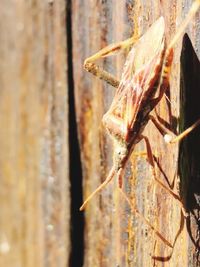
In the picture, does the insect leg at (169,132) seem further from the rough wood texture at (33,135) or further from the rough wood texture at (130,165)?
the rough wood texture at (33,135)

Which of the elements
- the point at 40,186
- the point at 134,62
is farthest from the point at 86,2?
the point at 40,186

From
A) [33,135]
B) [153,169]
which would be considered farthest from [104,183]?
[33,135]

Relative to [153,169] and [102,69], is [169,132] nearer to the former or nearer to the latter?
[153,169]

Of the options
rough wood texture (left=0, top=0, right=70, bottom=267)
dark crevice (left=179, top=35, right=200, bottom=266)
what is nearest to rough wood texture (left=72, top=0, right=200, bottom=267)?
dark crevice (left=179, top=35, right=200, bottom=266)

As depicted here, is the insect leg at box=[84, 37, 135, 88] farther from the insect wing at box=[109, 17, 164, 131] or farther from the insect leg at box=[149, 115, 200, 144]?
the insect leg at box=[149, 115, 200, 144]

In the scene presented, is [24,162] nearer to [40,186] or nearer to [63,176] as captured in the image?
[40,186]
